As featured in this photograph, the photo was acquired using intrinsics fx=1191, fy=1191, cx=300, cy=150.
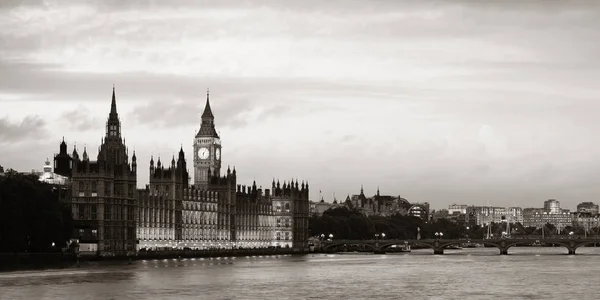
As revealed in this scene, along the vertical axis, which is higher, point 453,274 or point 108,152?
point 108,152

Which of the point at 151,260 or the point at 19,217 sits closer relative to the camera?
the point at 19,217

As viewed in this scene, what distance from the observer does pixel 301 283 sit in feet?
364

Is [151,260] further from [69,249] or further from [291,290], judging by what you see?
[291,290]

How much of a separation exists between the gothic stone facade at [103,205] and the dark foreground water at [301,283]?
964 inches

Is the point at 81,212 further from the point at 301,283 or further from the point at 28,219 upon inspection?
the point at 301,283

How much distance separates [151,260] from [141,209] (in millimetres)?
13669

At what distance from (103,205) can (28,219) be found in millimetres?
34365

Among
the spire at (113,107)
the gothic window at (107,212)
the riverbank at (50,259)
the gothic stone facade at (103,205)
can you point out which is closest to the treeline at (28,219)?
the riverbank at (50,259)

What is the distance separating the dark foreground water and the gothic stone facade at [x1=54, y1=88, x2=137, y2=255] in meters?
24.5

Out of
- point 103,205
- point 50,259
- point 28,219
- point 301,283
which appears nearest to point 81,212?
point 103,205

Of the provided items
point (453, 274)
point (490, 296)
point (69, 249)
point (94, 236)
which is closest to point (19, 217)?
point (69, 249)

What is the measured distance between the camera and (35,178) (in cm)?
15788

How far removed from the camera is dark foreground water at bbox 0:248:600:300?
9469 cm

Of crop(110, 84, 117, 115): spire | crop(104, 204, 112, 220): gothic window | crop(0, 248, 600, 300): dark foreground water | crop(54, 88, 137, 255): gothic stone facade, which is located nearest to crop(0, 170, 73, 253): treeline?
crop(0, 248, 600, 300): dark foreground water
